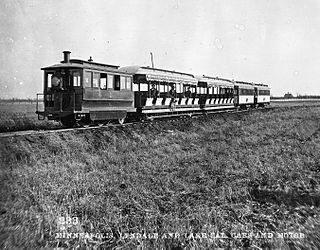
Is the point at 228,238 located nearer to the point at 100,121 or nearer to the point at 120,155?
the point at 120,155

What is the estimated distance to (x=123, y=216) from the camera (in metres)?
7.71

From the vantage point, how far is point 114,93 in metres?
16.6

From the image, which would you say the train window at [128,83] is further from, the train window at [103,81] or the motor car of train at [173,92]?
the train window at [103,81]

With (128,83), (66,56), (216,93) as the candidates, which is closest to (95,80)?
(66,56)

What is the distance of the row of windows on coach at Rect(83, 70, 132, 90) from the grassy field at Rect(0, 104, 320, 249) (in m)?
2.21

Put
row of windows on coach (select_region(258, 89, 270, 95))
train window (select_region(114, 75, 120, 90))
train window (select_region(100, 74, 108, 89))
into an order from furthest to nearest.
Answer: row of windows on coach (select_region(258, 89, 270, 95)) → train window (select_region(114, 75, 120, 90)) → train window (select_region(100, 74, 108, 89))

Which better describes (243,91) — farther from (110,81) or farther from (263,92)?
(110,81)

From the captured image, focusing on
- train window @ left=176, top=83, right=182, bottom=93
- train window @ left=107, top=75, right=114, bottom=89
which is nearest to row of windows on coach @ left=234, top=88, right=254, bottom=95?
train window @ left=176, top=83, right=182, bottom=93

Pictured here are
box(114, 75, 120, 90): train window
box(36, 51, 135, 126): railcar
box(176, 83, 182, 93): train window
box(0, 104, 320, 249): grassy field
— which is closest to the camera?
box(0, 104, 320, 249): grassy field

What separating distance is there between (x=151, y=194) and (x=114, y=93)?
8.22m

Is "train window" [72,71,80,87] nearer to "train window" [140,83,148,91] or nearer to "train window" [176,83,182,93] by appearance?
"train window" [140,83,148,91]

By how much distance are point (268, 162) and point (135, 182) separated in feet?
17.1

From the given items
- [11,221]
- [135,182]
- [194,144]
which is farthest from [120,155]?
[11,221]

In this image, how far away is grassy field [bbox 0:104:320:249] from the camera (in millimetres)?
6102
